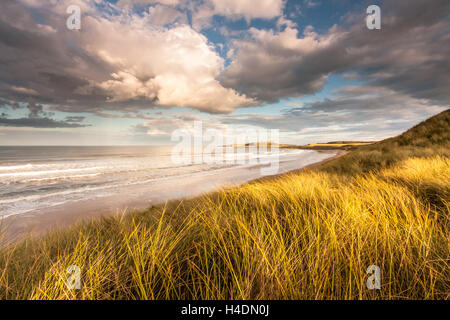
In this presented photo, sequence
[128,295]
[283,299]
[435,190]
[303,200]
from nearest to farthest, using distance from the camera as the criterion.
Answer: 1. [283,299]
2. [128,295]
3. [303,200]
4. [435,190]

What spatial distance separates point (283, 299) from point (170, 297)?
0.94m

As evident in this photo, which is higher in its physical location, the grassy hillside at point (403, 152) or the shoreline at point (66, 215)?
the grassy hillside at point (403, 152)

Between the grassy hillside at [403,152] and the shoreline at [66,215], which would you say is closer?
the shoreline at [66,215]

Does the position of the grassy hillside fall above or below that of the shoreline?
above

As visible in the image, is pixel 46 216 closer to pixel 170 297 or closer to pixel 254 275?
pixel 170 297

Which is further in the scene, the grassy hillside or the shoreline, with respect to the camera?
the grassy hillside

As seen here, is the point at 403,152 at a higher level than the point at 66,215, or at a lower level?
higher

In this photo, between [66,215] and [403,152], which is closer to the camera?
[66,215]

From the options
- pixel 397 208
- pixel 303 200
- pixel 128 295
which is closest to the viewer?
pixel 128 295
